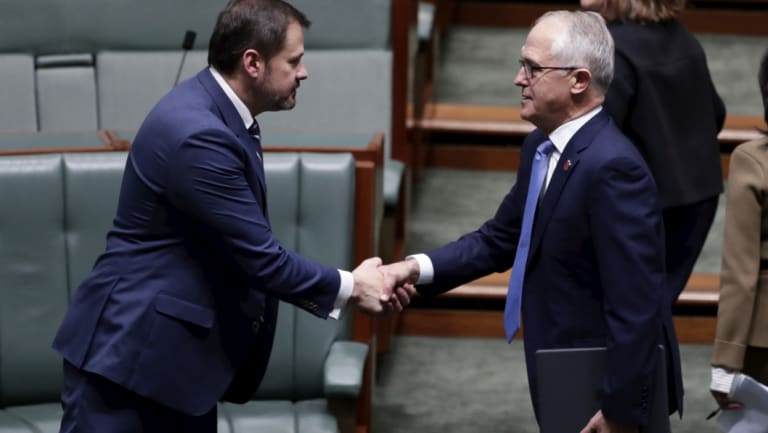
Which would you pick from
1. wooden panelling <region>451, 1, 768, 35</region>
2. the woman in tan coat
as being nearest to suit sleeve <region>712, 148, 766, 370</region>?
the woman in tan coat

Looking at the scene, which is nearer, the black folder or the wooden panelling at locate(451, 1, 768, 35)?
the black folder

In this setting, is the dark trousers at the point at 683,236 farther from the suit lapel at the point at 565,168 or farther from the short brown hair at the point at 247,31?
the short brown hair at the point at 247,31

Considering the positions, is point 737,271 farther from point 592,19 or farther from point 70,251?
point 70,251

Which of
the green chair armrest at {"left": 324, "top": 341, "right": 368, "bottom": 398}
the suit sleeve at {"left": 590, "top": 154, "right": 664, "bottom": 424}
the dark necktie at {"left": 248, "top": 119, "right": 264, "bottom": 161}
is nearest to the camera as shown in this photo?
the suit sleeve at {"left": 590, "top": 154, "right": 664, "bottom": 424}

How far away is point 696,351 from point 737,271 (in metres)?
0.66

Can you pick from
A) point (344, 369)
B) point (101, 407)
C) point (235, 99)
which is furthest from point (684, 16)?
point (101, 407)

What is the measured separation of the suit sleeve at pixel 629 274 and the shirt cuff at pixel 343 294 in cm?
23

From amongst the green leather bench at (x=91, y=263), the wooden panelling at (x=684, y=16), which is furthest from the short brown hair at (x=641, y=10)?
the wooden panelling at (x=684, y=16)

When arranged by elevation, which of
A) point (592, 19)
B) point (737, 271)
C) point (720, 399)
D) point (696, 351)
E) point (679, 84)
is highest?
point (592, 19)

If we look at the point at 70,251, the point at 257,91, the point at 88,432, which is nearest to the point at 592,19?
the point at 257,91

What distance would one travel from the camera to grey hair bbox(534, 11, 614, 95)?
102cm

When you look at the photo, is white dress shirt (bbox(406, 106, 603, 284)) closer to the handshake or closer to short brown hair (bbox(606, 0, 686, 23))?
the handshake

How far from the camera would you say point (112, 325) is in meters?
1.04

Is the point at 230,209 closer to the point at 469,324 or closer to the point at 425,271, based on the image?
the point at 425,271
